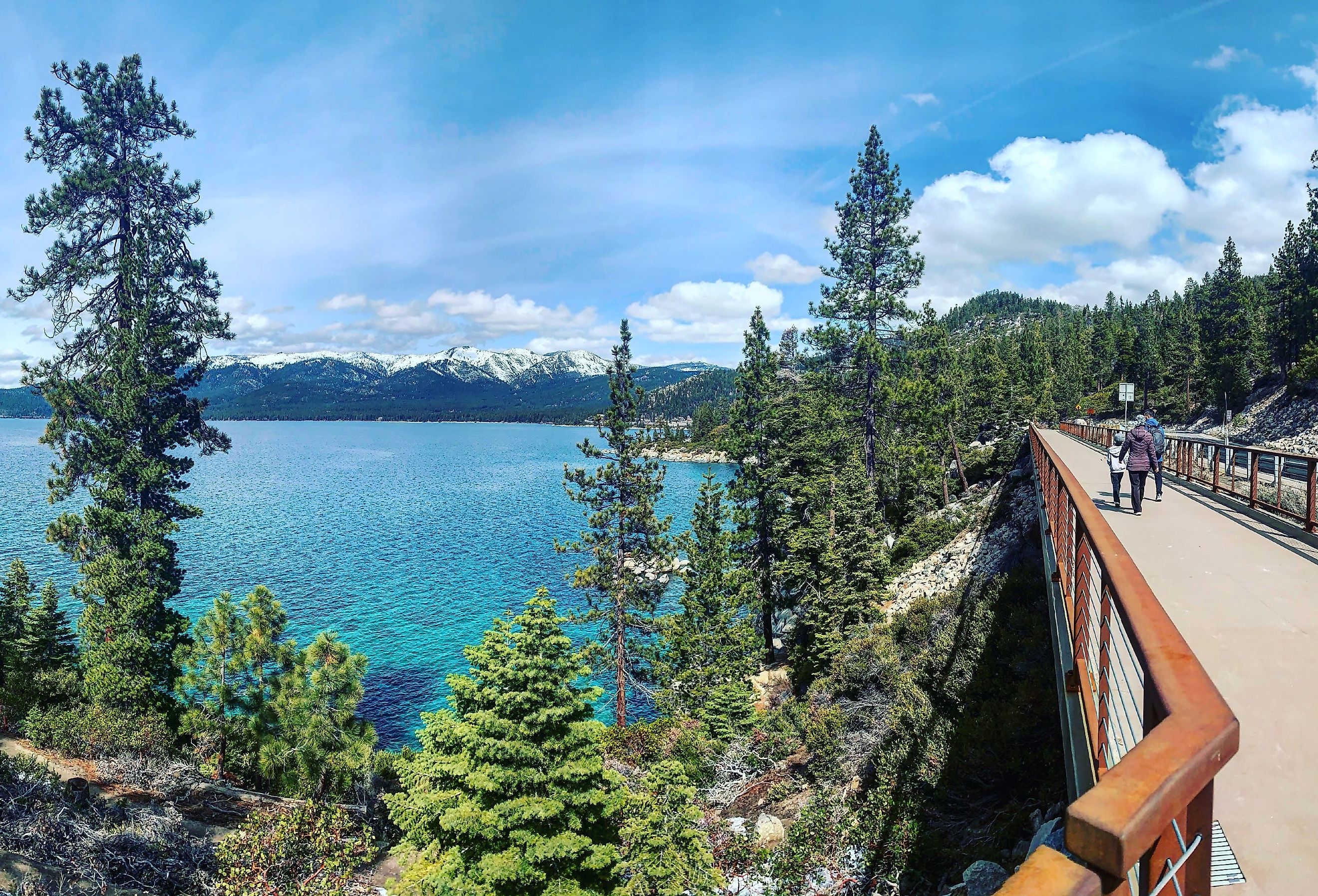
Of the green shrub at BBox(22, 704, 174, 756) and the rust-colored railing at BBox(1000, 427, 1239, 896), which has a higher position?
the rust-colored railing at BBox(1000, 427, 1239, 896)

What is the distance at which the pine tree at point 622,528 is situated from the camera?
939 inches

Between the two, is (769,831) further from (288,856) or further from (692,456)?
(692,456)

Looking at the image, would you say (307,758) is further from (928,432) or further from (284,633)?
(928,432)

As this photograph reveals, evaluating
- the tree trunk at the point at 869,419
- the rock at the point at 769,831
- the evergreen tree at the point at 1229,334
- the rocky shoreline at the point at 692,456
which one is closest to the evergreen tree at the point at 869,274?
the tree trunk at the point at 869,419

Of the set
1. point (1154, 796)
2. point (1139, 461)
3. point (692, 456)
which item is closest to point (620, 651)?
point (1139, 461)

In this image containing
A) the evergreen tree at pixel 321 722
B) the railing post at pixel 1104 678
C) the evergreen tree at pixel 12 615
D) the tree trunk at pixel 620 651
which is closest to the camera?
the railing post at pixel 1104 678

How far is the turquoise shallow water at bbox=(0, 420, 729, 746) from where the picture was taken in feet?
105

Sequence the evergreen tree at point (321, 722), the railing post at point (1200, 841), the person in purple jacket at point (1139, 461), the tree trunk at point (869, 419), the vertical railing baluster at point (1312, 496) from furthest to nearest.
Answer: the tree trunk at point (869, 419), the evergreen tree at point (321, 722), the person in purple jacket at point (1139, 461), the vertical railing baluster at point (1312, 496), the railing post at point (1200, 841)

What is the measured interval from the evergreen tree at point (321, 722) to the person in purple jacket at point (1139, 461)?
63.9 feet

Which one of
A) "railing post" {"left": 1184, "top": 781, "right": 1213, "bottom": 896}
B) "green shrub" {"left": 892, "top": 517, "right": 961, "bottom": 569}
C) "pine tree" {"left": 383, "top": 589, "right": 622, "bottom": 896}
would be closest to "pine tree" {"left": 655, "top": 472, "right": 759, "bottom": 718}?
"green shrub" {"left": 892, "top": 517, "right": 961, "bottom": 569}

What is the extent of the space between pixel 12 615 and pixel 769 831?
88.1 feet

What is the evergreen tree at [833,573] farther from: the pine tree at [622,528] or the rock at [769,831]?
the rock at [769,831]

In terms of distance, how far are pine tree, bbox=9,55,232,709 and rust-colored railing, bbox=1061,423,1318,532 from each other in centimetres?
2494

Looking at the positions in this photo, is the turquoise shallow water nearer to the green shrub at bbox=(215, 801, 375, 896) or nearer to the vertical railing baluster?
the green shrub at bbox=(215, 801, 375, 896)
